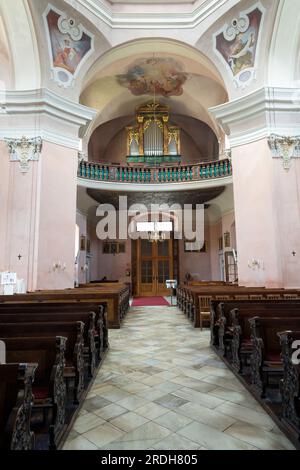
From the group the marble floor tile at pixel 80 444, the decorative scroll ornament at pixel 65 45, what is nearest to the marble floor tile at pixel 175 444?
the marble floor tile at pixel 80 444

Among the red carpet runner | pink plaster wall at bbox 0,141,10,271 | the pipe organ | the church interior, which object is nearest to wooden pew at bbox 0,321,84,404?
the church interior

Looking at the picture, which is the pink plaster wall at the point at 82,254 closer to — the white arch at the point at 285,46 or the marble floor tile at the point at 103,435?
the white arch at the point at 285,46

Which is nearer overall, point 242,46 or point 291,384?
point 291,384

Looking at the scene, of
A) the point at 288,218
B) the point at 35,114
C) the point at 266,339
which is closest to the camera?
the point at 266,339

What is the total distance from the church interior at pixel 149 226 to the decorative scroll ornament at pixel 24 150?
4 centimetres

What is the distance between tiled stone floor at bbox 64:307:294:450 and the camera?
2.20m

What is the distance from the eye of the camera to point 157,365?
4.07m

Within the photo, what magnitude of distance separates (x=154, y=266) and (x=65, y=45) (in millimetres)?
10838

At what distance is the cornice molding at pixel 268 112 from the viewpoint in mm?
8164

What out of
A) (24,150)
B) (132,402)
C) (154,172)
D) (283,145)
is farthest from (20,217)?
(283,145)

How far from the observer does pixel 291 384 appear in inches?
91.7

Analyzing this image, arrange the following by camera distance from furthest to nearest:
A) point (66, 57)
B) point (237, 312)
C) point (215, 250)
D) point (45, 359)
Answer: point (215, 250)
point (66, 57)
point (237, 312)
point (45, 359)

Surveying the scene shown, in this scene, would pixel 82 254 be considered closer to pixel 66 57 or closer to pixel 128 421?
pixel 66 57
